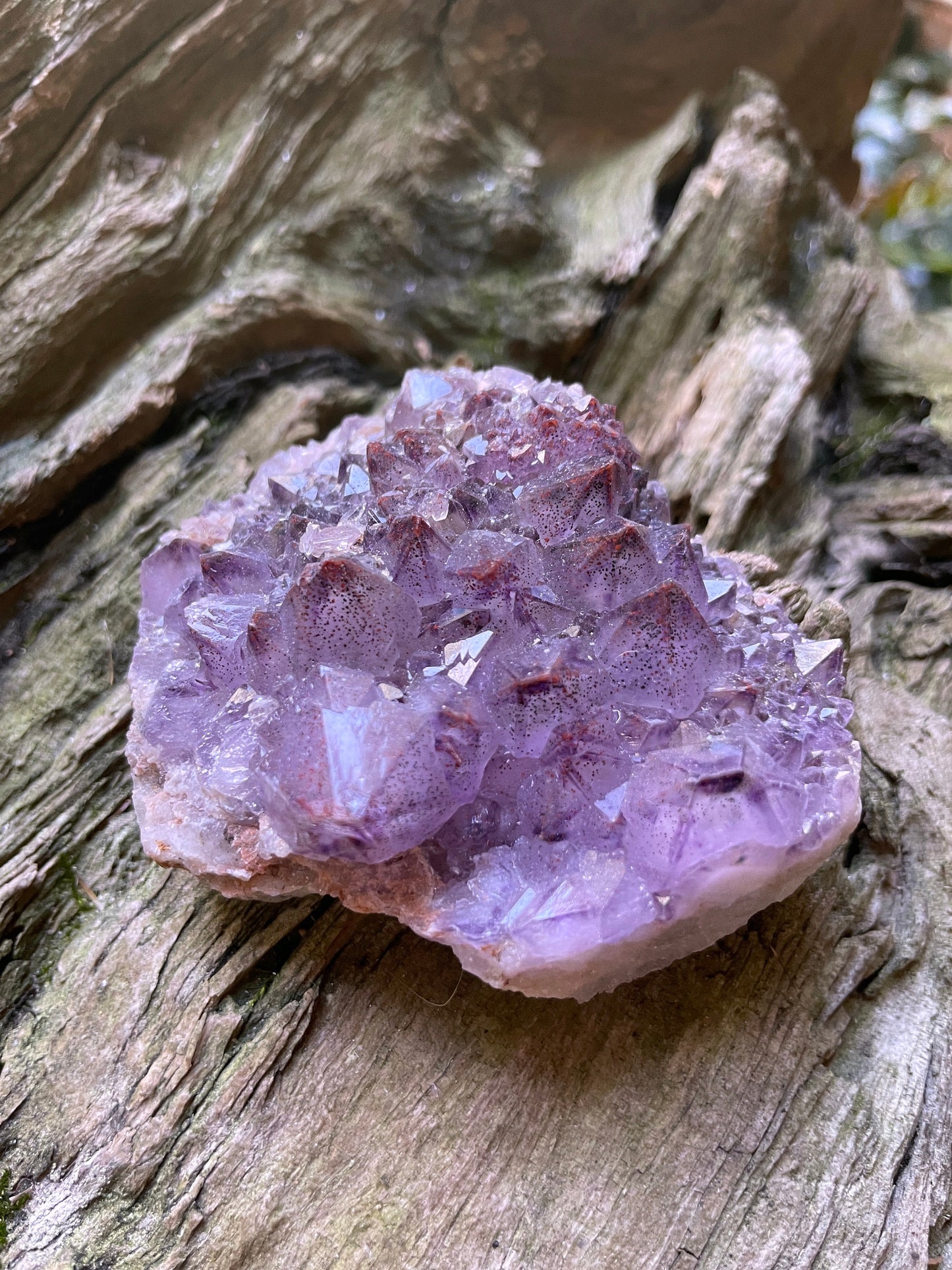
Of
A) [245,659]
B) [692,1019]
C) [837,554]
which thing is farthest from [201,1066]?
[837,554]

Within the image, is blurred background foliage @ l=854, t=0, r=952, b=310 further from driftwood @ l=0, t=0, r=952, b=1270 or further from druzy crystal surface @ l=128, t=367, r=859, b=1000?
druzy crystal surface @ l=128, t=367, r=859, b=1000

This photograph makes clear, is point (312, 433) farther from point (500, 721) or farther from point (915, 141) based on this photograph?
point (915, 141)

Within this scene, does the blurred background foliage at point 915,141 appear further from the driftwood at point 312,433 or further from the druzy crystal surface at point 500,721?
the druzy crystal surface at point 500,721

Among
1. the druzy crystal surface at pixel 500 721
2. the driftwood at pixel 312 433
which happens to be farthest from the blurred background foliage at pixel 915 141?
the druzy crystal surface at pixel 500 721

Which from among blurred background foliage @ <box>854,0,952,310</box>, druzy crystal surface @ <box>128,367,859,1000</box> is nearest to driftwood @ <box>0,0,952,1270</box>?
druzy crystal surface @ <box>128,367,859,1000</box>

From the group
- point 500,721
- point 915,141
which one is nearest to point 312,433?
point 500,721

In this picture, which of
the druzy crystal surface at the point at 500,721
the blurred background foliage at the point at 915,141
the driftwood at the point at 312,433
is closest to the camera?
the druzy crystal surface at the point at 500,721

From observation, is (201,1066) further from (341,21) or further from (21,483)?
(341,21)
